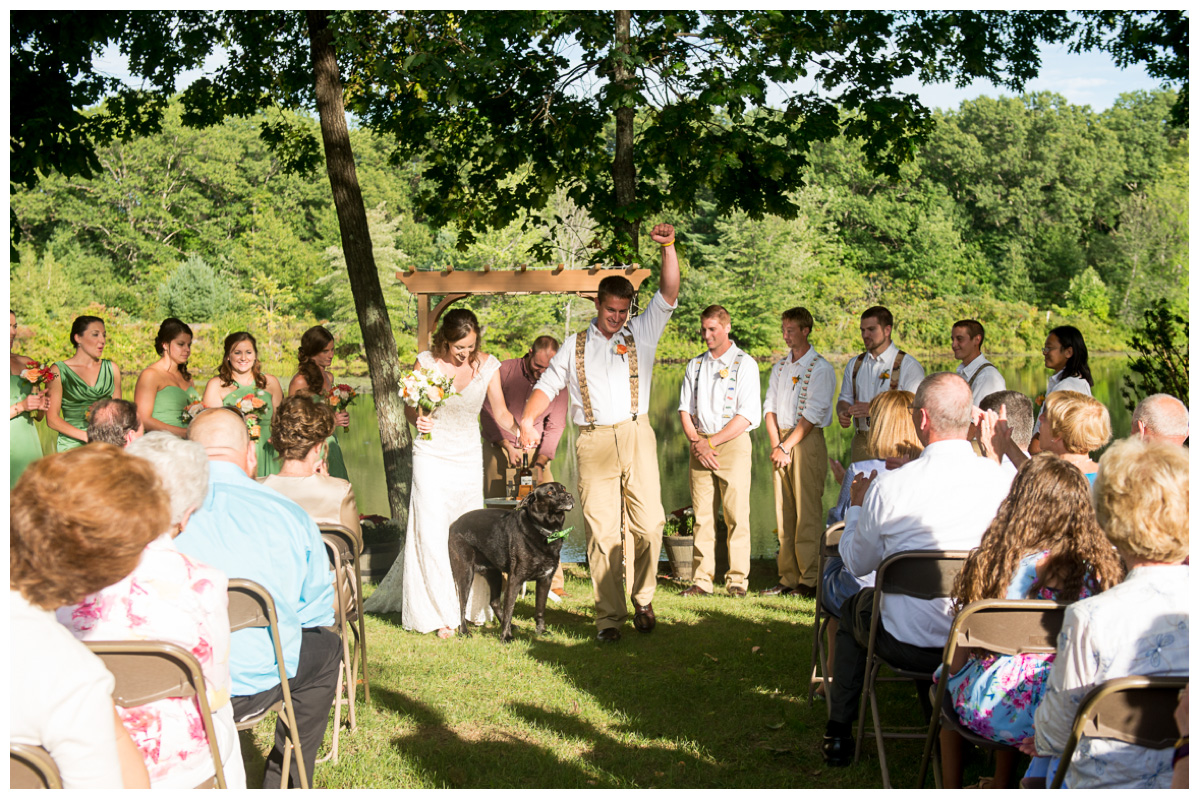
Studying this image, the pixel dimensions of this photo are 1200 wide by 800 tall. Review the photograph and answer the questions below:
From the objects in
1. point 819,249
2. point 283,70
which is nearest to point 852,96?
point 283,70

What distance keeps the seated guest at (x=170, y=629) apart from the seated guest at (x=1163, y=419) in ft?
11.7

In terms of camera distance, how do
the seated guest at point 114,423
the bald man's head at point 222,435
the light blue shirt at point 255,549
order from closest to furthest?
1. the light blue shirt at point 255,549
2. the bald man's head at point 222,435
3. the seated guest at point 114,423

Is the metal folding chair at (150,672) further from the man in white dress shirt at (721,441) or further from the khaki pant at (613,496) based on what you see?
the man in white dress shirt at (721,441)

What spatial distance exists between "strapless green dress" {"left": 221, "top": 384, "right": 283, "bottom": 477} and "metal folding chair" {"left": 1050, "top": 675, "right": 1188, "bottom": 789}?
19.0ft

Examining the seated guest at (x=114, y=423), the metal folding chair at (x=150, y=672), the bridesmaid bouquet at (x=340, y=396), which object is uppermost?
the bridesmaid bouquet at (x=340, y=396)

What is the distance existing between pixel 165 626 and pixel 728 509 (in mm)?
5064

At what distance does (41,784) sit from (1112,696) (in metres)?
2.20

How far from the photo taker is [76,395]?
23.0 feet

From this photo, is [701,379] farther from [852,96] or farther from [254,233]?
[254,233]

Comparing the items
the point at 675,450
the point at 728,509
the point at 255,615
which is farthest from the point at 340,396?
the point at 675,450

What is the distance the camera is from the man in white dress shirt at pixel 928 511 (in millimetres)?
3420

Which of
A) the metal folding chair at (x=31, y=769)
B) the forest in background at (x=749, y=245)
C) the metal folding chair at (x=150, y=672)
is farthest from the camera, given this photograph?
the forest in background at (x=749, y=245)

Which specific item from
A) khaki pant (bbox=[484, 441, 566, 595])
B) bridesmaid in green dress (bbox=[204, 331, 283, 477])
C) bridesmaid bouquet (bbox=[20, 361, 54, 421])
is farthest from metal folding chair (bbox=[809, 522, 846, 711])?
bridesmaid bouquet (bbox=[20, 361, 54, 421])

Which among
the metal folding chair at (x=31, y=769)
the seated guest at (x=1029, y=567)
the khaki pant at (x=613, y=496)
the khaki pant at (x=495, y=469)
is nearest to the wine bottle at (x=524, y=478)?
the khaki pant at (x=495, y=469)
